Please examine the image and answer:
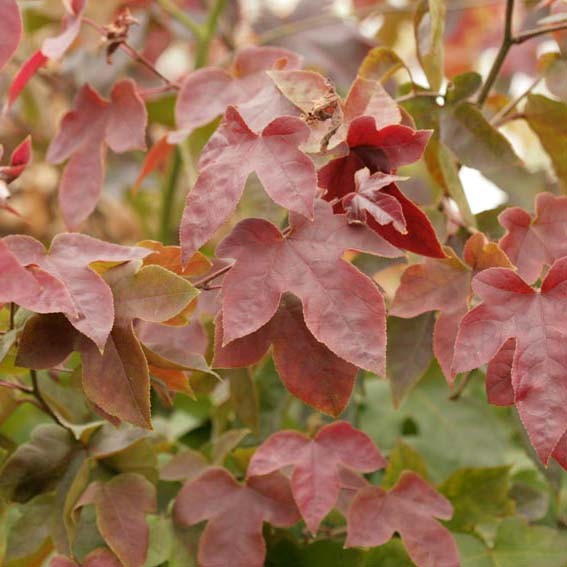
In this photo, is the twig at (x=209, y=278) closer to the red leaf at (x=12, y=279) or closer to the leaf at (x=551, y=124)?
the red leaf at (x=12, y=279)

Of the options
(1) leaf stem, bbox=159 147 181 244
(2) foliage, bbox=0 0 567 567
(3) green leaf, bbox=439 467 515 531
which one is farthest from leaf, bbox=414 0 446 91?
(1) leaf stem, bbox=159 147 181 244

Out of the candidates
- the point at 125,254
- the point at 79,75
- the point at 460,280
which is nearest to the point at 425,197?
the point at 79,75

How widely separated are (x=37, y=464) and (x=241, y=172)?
0.26 m

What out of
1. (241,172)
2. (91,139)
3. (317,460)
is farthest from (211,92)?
(317,460)

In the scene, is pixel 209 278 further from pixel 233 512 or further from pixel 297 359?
pixel 233 512

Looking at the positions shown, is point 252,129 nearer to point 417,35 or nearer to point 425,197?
point 417,35

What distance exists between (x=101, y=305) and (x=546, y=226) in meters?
0.32

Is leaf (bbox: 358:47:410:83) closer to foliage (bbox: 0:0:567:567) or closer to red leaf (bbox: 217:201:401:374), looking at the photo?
foliage (bbox: 0:0:567:567)

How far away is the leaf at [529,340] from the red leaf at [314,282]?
0.06 meters

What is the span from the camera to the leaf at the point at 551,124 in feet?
2.38

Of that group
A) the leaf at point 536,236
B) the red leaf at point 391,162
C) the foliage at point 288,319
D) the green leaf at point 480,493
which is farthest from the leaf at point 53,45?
the green leaf at point 480,493

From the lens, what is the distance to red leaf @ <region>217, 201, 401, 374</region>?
1.77 ft

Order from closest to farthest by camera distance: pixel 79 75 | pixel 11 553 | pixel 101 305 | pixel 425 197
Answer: pixel 101 305 → pixel 11 553 → pixel 79 75 → pixel 425 197

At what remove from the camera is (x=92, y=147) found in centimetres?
81
